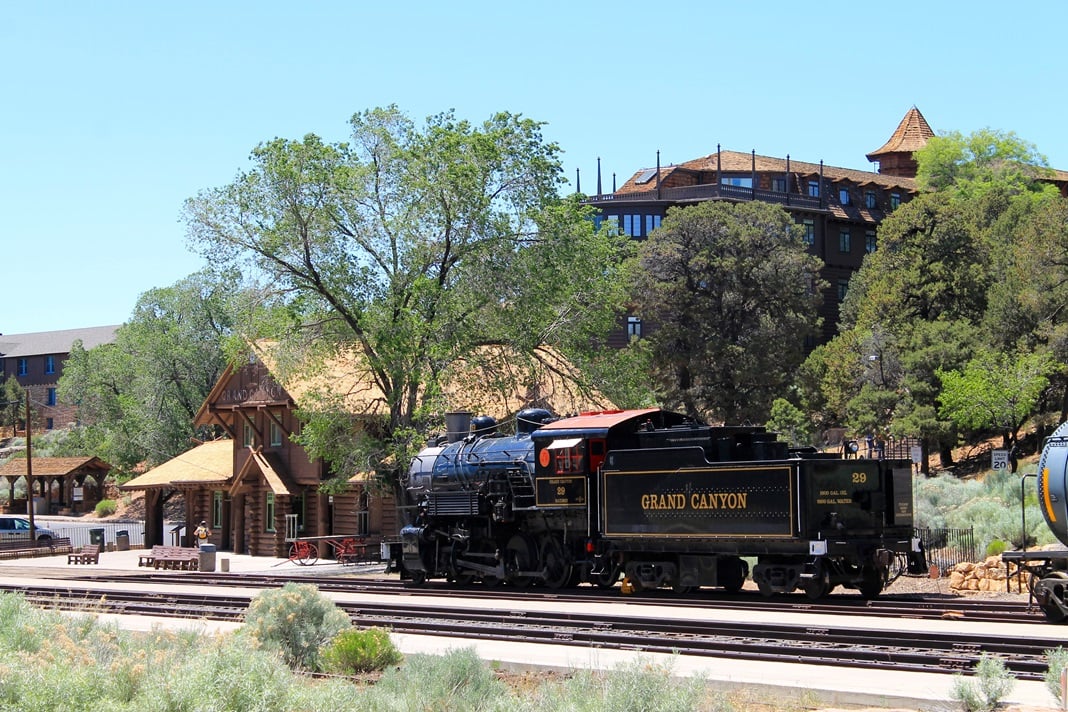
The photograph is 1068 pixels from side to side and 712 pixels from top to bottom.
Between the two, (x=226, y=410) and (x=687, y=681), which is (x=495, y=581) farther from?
(x=226, y=410)

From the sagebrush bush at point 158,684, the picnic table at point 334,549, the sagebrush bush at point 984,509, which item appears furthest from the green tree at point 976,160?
the sagebrush bush at point 158,684

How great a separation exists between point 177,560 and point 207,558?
7.65 ft

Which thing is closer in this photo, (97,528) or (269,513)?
(269,513)

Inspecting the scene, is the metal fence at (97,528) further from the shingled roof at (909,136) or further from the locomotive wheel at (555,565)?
the shingled roof at (909,136)

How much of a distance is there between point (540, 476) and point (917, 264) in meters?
40.1

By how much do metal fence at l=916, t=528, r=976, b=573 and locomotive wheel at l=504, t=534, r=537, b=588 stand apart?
25.6ft

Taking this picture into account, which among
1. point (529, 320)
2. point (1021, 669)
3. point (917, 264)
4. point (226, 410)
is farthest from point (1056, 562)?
point (917, 264)

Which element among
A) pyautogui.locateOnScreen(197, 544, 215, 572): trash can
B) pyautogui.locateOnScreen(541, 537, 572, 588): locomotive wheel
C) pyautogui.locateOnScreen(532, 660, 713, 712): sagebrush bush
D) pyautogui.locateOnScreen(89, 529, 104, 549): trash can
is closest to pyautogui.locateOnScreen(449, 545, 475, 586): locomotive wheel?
pyautogui.locateOnScreen(541, 537, 572, 588): locomotive wheel

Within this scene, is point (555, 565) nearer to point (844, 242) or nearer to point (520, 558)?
point (520, 558)

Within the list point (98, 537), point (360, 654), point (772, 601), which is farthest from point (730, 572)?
point (98, 537)

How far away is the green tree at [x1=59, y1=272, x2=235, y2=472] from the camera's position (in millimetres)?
67250

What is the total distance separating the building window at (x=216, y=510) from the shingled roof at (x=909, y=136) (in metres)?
68.4

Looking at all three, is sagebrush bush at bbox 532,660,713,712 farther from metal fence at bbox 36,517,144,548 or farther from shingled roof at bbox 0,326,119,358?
shingled roof at bbox 0,326,119,358

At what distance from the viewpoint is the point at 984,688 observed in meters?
10.3
